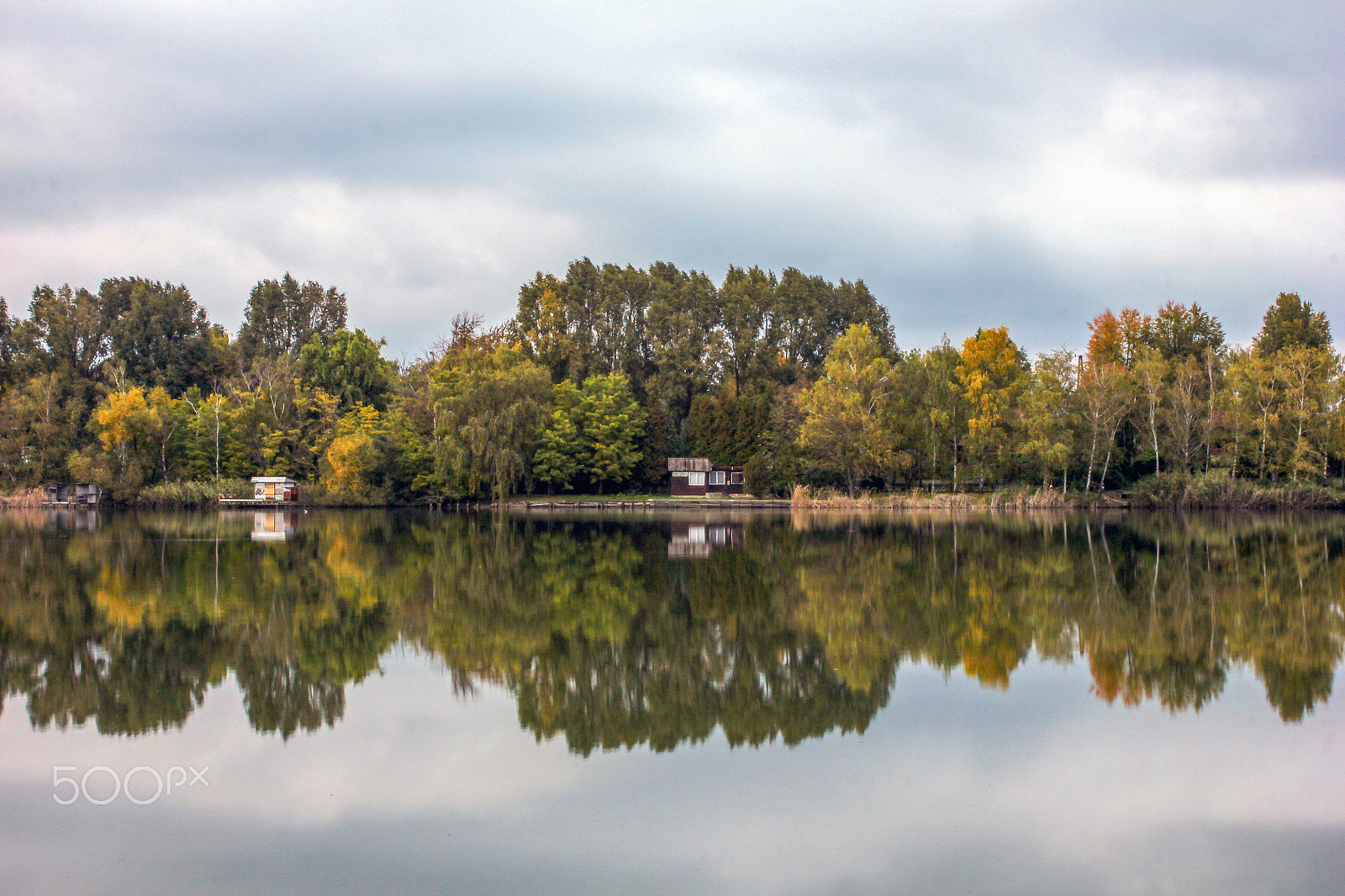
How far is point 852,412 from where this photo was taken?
2163 inches

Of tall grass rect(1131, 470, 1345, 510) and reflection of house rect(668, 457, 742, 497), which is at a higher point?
reflection of house rect(668, 457, 742, 497)

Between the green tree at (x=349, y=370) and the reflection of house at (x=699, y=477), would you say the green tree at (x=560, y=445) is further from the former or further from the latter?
the green tree at (x=349, y=370)

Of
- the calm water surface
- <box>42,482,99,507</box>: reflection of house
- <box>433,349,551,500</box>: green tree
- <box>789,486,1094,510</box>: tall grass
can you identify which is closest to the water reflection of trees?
the calm water surface

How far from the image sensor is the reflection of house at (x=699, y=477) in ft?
211

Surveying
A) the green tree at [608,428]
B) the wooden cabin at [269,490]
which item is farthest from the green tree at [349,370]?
the green tree at [608,428]

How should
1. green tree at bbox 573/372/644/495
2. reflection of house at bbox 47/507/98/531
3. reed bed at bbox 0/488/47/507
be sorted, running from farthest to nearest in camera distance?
green tree at bbox 573/372/644/495 < reed bed at bbox 0/488/47/507 < reflection of house at bbox 47/507/98/531

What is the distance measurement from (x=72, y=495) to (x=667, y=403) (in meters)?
38.2

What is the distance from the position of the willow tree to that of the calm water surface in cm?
3419

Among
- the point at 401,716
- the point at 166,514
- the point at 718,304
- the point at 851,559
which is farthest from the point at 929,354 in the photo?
the point at 401,716

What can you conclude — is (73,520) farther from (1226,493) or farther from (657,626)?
(1226,493)

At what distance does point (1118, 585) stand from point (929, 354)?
39.8 meters

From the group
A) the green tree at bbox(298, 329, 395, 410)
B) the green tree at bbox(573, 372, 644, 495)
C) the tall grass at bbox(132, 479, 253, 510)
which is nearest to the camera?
the tall grass at bbox(132, 479, 253, 510)

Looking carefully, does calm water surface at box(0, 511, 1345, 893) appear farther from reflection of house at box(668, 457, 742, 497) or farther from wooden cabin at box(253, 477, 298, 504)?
reflection of house at box(668, 457, 742, 497)

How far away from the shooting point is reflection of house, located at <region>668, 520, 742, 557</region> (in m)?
29.1
